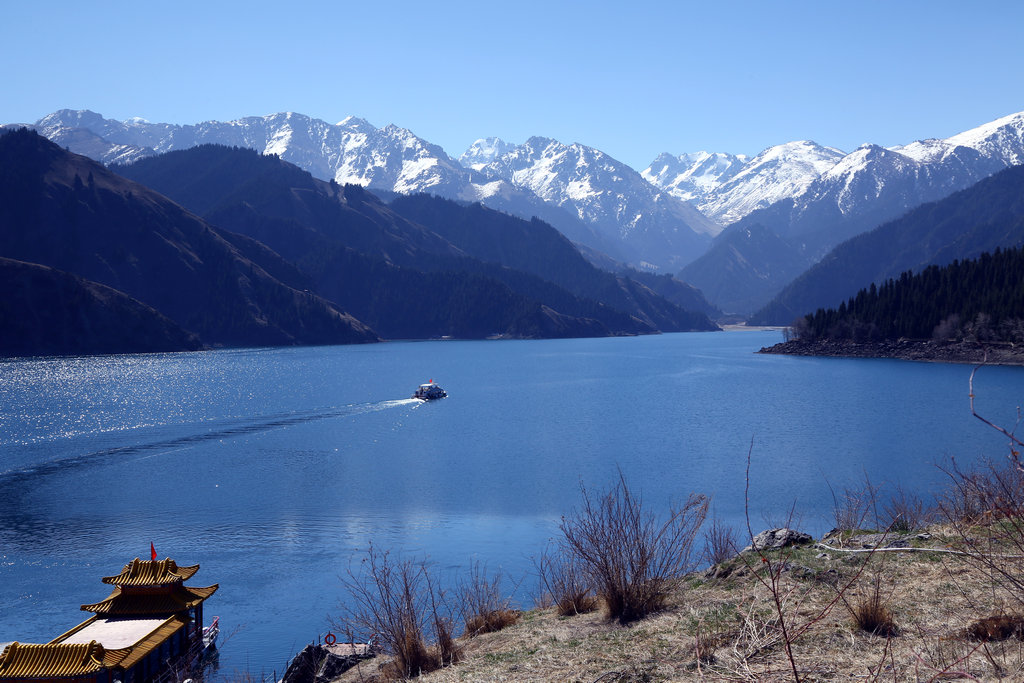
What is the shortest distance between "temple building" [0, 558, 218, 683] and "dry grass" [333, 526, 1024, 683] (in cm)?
889

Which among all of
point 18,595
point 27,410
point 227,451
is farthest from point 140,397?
point 18,595

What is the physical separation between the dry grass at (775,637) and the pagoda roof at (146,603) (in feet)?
38.4

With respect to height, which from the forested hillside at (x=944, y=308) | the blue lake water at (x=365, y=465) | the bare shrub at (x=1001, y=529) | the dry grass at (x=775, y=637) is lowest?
the blue lake water at (x=365, y=465)

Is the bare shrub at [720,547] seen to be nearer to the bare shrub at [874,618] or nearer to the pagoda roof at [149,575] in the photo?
the bare shrub at [874,618]

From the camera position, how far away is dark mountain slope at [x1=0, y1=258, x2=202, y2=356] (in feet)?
465

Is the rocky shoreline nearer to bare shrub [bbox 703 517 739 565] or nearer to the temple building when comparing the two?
bare shrub [bbox 703 517 739 565]

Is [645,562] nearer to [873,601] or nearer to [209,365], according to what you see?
[873,601]

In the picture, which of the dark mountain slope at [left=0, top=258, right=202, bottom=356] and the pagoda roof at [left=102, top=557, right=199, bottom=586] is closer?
the pagoda roof at [left=102, top=557, right=199, bottom=586]

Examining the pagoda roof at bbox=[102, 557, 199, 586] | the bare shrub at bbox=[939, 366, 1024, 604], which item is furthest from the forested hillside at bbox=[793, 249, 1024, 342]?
the pagoda roof at bbox=[102, 557, 199, 586]

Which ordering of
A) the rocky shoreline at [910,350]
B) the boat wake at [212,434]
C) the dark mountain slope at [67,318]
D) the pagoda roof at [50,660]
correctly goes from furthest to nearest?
the dark mountain slope at [67,318]
the rocky shoreline at [910,350]
the boat wake at [212,434]
the pagoda roof at [50,660]

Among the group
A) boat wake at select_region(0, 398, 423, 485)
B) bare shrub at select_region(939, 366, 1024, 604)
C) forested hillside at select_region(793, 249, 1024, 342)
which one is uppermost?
forested hillside at select_region(793, 249, 1024, 342)

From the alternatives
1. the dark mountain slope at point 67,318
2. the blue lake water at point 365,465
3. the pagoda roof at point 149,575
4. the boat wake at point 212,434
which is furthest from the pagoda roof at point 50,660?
the dark mountain slope at point 67,318

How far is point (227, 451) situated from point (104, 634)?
110ft

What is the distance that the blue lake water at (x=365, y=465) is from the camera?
28047 mm
